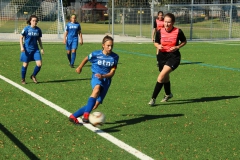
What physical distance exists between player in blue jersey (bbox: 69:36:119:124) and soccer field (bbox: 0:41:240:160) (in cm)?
31

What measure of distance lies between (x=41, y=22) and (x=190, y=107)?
94.8 feet

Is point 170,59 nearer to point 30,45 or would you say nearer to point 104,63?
point 104,63

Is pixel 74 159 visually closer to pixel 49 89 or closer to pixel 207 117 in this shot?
pixel 207 117

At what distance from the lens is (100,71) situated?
7.77 m

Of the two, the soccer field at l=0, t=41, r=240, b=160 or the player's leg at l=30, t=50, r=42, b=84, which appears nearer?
the soccer field at l=0, t=41, r=240, b=160

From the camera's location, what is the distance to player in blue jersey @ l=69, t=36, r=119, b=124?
297 inches

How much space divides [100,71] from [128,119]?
1.16m

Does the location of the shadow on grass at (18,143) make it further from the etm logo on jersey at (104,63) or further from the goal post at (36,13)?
the goal post at (36,13)

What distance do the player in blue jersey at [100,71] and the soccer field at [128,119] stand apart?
0.31m

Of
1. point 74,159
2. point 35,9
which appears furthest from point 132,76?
point 35,9

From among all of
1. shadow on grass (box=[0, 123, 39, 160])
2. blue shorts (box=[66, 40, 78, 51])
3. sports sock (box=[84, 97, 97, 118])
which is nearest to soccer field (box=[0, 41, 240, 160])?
shadow on grass (box=[0, 123, 39, 160])

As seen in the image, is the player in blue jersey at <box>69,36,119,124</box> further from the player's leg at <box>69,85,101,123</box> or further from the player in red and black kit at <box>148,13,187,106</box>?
the player in red and black kit at <box>148,13,187,106</box>

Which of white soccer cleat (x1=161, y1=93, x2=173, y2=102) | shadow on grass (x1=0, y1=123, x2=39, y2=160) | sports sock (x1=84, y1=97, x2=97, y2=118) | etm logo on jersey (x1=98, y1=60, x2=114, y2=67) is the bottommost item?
white soccer cleat (x1=161, y1=93, x2=173, y2=102)

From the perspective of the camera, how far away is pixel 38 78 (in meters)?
13.5
